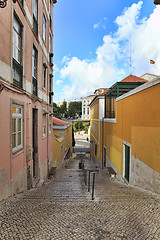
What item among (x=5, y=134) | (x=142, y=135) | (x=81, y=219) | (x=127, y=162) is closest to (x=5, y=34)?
(x=5, y=134)

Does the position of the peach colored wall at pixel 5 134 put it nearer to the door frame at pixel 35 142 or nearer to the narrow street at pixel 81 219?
the narrow street at pixel 81 219

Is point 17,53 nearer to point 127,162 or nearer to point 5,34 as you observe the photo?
point 5,34

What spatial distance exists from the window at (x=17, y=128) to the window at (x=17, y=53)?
3.35ft

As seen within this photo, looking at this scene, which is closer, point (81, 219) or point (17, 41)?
point (81, 219)

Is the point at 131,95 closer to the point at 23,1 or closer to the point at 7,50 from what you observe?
the point at 7,50

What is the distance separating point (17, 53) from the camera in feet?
17.9

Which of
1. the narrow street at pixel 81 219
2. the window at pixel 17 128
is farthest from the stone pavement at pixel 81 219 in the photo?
the window at pixel 17 128

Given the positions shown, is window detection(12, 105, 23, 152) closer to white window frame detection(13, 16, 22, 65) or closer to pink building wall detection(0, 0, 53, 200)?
pink building wall detection(0, 0, 53, 200)

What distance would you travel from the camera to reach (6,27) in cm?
424

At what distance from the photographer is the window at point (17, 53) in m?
5.11

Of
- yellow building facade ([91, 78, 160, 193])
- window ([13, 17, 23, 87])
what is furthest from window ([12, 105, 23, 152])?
yellow building facade ([91, 78, 160, 193])

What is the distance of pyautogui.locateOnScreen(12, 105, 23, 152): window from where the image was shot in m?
5.05

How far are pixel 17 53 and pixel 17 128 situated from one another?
288cm

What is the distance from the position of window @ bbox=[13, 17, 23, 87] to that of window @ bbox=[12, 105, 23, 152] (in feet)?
3.35
